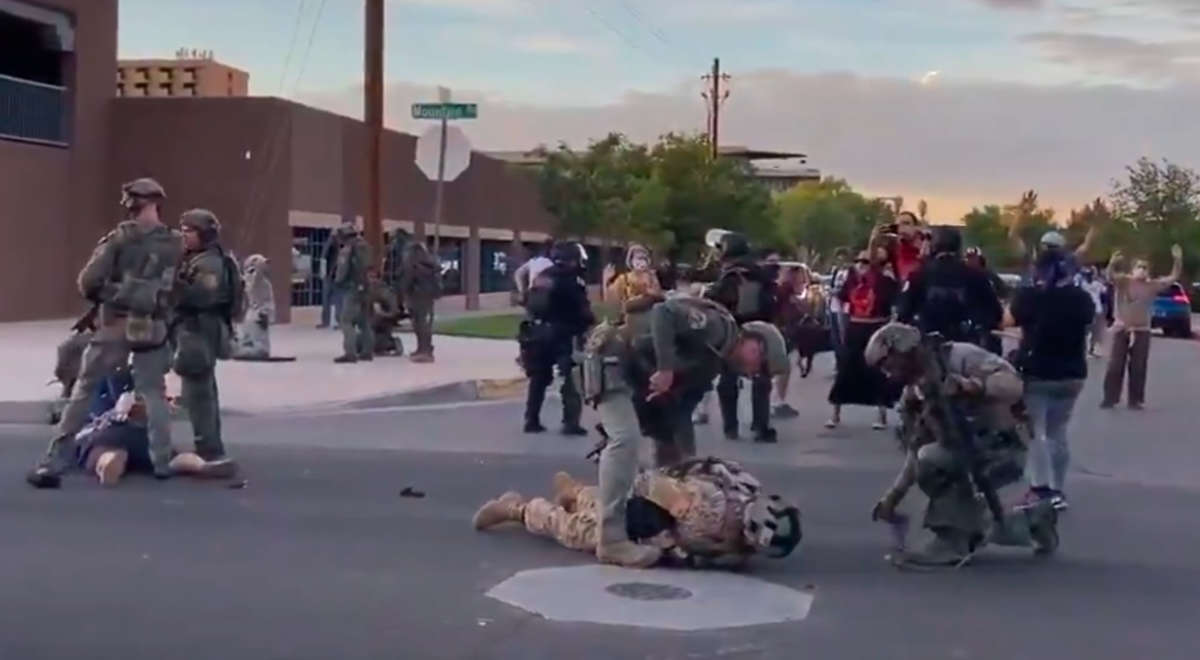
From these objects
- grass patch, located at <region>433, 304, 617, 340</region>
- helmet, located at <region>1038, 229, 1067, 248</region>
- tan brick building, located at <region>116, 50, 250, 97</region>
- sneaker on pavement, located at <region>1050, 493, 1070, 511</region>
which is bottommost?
grass patch, located at <region>433, 304, 617, 340</region>

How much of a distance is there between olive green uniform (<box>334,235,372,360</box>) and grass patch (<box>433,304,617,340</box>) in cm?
454

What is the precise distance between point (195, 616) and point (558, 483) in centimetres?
273

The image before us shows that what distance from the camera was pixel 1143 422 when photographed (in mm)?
19125

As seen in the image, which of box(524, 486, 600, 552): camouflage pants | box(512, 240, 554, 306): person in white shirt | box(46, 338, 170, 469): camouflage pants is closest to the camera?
box(524, 486, 600, 552): camouflage pants

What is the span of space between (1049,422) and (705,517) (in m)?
3.47

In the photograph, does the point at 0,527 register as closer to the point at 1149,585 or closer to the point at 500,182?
the point at 1149,585

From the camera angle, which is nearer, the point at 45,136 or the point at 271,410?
the point at 271,410

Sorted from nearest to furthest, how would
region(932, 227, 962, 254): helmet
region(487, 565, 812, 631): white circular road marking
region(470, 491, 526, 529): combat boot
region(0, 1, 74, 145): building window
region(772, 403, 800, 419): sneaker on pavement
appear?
region(487, 565, 812, 631): white circular road marking
region(470, 491, 526, 529): combat boot
region(932, 227, 962, 254): helmet
region(772, 403, 800, 419): sneaker on pavement
region(0, 1, 74, 145): building window

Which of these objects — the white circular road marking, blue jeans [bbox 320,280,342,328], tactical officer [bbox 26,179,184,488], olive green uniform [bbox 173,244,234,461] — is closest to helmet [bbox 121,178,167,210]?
tactical officer [bbox 26,179,184,488]

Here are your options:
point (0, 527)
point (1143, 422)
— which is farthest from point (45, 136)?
point (0, 527)

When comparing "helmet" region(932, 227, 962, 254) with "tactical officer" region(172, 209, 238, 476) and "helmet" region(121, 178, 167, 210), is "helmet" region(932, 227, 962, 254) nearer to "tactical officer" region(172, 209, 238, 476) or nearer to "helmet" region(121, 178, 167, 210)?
"tactical officer" region(172, 209, 238, 476)

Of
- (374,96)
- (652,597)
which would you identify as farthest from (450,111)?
(652,597)

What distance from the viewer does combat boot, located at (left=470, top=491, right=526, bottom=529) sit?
10414mm

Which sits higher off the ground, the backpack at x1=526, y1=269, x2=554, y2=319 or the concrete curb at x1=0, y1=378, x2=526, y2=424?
the backpack at x1=526, y1=269, x2=554, y2=319
